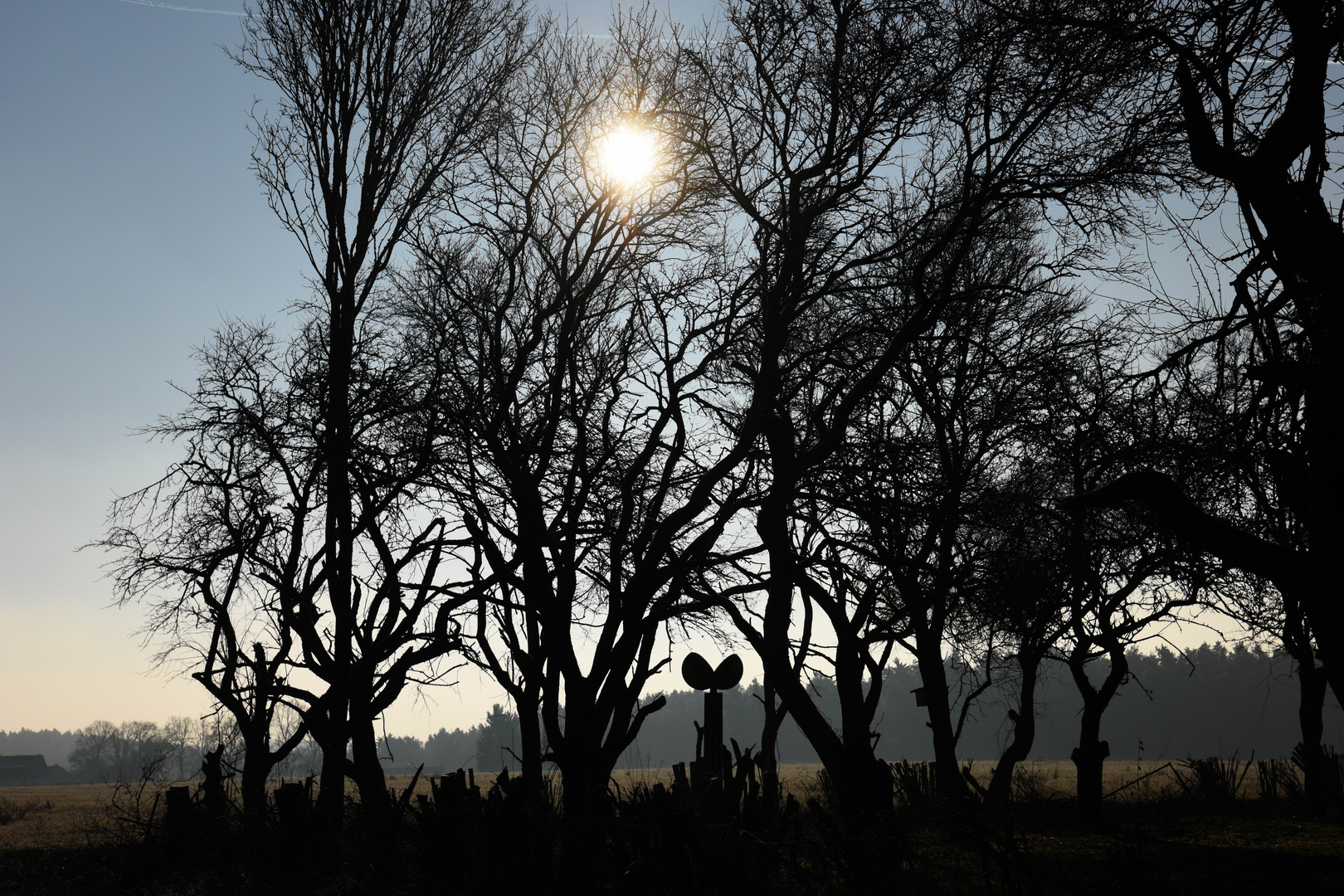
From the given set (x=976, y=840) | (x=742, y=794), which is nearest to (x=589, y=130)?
(x=742, y=794)

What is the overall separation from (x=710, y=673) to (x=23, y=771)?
100 m

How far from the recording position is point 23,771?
270 feet

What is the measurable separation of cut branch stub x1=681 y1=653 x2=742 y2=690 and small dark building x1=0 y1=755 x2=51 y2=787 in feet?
307

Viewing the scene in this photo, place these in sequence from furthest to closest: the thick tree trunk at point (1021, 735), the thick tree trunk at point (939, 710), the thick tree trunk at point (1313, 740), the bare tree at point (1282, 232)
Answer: the thick tree trunk at point (1313, 740) → the thick tree trunk at point (1021, 735) → the thick tree trunk at point (939, 710) → the bare tree at point (1282, 232)

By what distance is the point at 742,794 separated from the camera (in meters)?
6.58

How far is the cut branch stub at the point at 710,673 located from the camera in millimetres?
8773

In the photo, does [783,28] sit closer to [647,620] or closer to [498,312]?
[498,312]

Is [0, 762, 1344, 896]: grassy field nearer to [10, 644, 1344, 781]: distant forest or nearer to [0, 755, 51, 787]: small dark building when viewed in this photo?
[10, 644, 1344, 781]: distant forest

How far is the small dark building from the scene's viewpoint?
79812 millimetres

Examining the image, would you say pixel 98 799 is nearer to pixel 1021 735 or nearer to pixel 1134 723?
pixel 1021 735

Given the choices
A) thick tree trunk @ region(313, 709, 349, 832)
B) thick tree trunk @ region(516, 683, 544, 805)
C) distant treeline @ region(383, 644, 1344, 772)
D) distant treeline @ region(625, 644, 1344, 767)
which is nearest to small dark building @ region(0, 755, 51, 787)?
distant treeline @ region(383, 644, 1344, 772)

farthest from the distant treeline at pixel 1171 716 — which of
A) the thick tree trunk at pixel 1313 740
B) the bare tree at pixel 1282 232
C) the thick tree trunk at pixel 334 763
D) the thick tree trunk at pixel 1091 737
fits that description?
the bare tree at pixel 1282 232

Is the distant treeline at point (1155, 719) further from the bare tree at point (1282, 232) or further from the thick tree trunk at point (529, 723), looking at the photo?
the bare tree at point (1282, 232)

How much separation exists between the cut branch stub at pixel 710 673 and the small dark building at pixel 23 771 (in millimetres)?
93691
